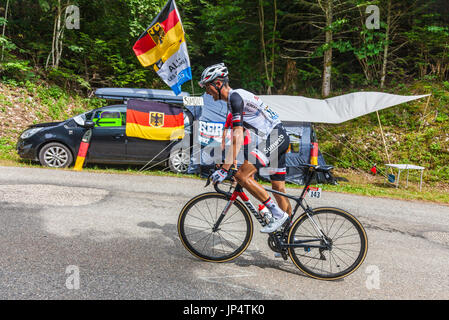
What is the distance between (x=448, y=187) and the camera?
444 inches

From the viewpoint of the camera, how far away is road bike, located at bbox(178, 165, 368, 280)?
3455 millimetres

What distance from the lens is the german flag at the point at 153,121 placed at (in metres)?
9.82

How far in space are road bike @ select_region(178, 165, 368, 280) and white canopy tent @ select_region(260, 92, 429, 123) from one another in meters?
6.80

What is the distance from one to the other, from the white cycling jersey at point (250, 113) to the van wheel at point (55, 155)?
7.44 m

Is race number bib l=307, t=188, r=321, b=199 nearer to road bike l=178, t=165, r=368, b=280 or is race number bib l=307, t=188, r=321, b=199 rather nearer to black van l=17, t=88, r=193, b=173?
road bike l=178, t=165, r=368, b=280

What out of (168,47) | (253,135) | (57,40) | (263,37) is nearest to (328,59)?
(263,37)

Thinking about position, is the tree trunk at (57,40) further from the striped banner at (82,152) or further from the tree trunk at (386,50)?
the tree trunk at (386,50)

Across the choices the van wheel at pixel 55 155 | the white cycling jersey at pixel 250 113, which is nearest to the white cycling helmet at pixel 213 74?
the white cycling jersey at pixel 250 113

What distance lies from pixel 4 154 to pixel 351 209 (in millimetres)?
10560

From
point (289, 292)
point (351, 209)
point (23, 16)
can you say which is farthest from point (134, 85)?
point (289, 292)

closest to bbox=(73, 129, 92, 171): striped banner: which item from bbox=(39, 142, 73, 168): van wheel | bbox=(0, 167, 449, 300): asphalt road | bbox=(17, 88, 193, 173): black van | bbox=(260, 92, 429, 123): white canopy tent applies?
bbox=(17, 88, 193, 173): black van

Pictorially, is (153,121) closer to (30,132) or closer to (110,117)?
(110,117)

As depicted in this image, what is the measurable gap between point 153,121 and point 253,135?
264 inches
